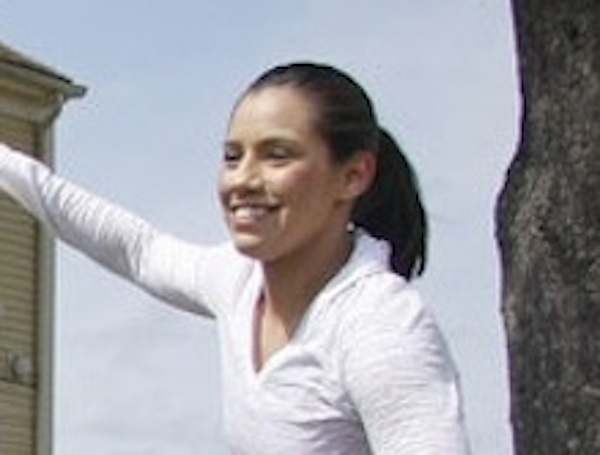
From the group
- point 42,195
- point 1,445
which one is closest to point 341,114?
point 42,195

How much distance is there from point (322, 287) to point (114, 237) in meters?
0.51

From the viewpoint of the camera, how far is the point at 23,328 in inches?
910

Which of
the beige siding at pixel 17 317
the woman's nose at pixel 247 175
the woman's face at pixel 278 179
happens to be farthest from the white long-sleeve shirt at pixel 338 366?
the beige siding at pixel 17 317

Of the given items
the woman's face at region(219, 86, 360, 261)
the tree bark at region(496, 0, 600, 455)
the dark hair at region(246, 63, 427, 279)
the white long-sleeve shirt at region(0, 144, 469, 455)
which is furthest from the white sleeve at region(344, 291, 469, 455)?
the tree bark at region(496, 0, 600, 455)

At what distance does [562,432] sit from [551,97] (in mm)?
919

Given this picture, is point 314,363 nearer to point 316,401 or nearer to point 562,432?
point 316,401

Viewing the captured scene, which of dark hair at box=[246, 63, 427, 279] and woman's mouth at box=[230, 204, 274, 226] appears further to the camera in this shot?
dark hair at box=[246, 63, 427, 279]

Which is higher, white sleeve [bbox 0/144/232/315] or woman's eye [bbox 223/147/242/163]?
woman's eye [bbox 223/147/242/163]

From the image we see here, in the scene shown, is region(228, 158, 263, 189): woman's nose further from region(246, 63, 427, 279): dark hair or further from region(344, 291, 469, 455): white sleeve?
region(344, 291, 469, 455): white sleeve

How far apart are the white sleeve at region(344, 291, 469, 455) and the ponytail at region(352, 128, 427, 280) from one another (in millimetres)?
333

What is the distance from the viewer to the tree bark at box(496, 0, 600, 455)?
18.3 feet

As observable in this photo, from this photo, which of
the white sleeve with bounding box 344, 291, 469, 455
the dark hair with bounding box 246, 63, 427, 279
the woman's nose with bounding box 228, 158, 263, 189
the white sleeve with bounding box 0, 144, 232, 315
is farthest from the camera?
the white sleeve with bounding box 0, 144, 232, 315

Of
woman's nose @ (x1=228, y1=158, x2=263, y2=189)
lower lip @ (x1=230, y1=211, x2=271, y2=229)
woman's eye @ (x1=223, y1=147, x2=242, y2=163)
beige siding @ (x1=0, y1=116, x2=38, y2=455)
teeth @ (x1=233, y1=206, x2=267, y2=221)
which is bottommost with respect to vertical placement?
beige siding @ (x1=0, y1=116, x2=38, y2=455)

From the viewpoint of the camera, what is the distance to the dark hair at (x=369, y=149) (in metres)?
3.75
